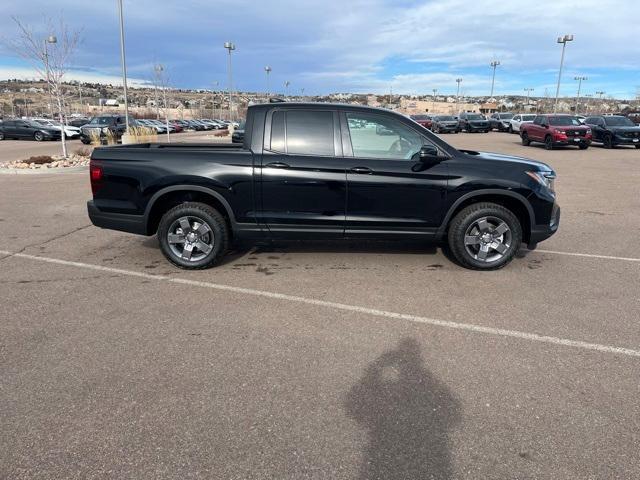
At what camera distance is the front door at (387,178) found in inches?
213

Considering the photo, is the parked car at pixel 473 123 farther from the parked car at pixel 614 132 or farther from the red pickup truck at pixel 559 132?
the red pickup truck at pixel 559 132

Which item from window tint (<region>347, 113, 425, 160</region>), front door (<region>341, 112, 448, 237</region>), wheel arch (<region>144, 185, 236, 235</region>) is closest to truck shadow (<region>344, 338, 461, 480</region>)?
front door (<region>341, 112, 448, 237</region>)

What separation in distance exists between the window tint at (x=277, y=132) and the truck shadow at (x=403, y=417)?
111 inches

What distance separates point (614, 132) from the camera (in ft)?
83.6

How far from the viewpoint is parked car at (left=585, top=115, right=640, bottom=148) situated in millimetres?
25250

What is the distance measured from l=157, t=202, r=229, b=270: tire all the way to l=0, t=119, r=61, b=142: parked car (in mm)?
33405

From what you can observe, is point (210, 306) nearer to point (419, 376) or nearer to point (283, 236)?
point (283, 236)

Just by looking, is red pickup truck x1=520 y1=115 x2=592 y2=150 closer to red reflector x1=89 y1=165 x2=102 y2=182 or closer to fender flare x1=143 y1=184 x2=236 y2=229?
fender flare x1=143 y1=184 x2=236 y2=229

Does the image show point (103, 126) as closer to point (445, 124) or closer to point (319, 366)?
point (445, 124)

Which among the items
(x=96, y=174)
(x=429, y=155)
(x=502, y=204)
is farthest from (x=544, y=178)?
(x=96, y=174)

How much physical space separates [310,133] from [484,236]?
2.38m

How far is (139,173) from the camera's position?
5.58m

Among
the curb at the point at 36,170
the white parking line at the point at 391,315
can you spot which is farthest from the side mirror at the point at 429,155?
the curb at the point at 36,170

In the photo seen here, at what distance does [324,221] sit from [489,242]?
1986 mm
